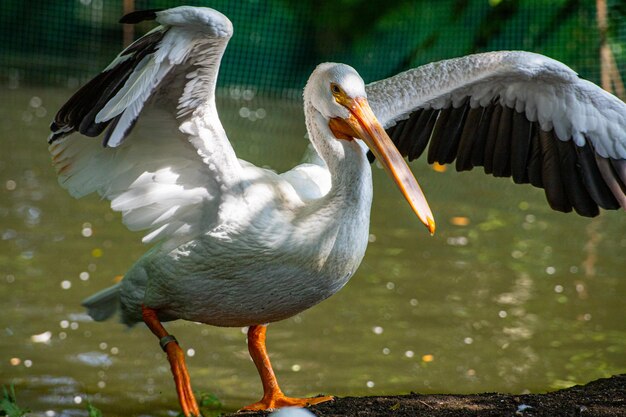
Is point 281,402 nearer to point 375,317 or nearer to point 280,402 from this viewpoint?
point 280,402

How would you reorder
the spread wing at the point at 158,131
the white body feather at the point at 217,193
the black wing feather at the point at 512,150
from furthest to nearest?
the black wing feather at the point at 512,150, the white body feather at the point at 217,193, the spread wing at the point at 158,131

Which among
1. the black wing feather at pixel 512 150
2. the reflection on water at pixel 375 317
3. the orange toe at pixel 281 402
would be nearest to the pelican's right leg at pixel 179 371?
the orange toe at pixel 281 402

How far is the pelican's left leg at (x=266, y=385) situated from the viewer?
4184 mm

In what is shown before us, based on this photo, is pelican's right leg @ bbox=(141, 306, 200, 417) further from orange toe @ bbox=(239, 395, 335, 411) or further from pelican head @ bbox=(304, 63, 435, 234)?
pelican head @ bbox=(304, 63, 435, 234)

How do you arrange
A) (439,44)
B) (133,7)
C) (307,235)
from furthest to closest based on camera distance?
(133,7)
(439,44)
(307,235)

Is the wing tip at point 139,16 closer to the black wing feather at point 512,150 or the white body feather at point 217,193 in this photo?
the white body feather at point 217,193

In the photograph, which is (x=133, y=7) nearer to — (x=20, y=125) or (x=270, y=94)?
(x=270, y=94)

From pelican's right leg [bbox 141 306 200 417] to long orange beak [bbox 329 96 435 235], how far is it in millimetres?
1143

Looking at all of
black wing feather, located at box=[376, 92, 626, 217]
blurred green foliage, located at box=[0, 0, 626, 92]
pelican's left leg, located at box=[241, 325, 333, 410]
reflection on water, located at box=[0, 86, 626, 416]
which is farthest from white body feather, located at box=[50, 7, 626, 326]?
blurred green foliage, located at box=[0, 0, 626, 92]

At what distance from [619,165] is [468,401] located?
4.44 feet

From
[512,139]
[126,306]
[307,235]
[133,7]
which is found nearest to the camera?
[307,235]

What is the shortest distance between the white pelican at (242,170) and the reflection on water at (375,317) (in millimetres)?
721

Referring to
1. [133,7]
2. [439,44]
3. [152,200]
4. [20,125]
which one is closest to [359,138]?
[152,200]

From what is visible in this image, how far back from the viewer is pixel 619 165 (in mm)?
4348
